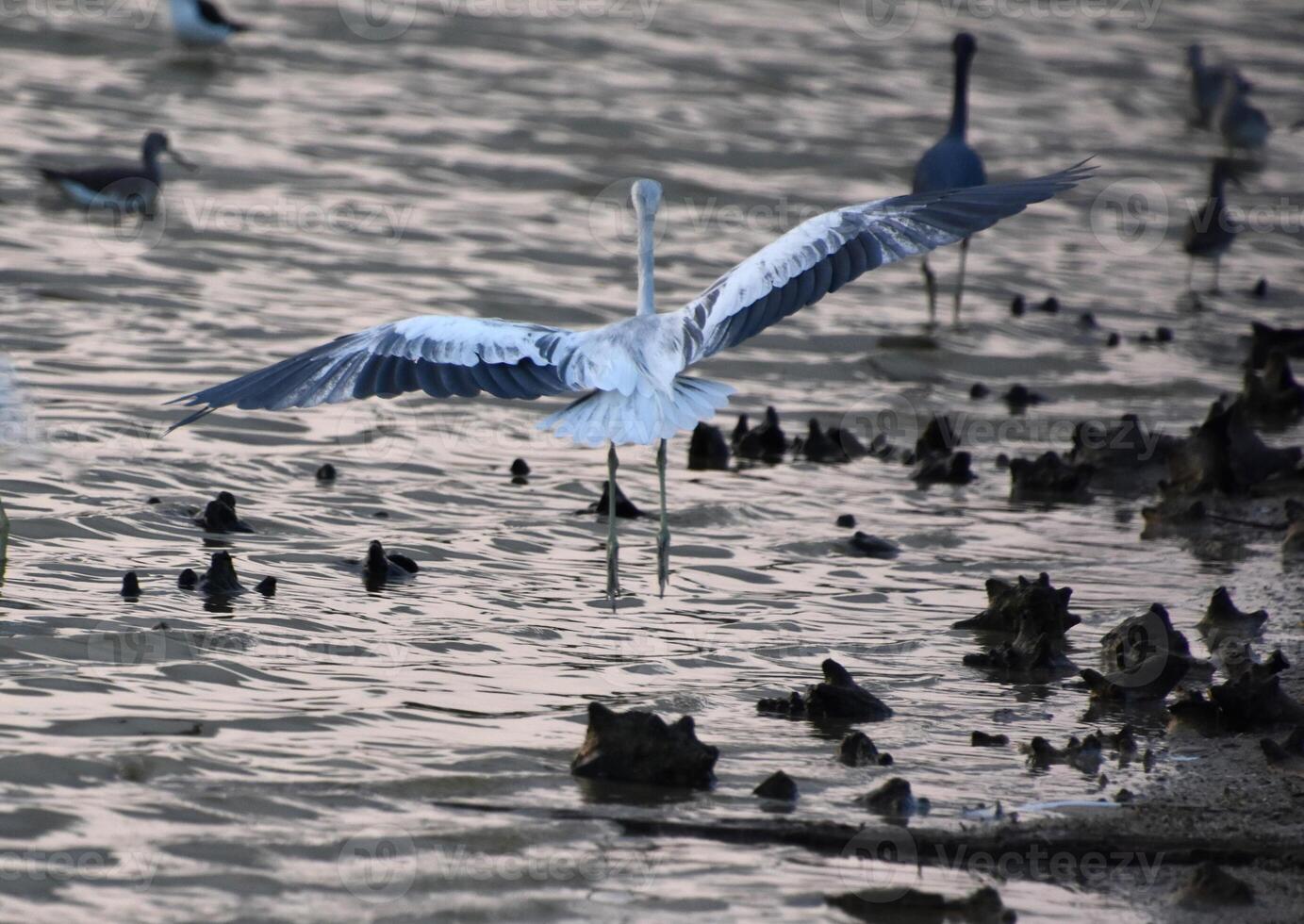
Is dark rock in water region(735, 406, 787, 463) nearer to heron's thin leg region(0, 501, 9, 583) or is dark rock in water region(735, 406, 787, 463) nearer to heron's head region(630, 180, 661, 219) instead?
heron's head region(630, 180, 661, 219)

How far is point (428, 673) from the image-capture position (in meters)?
5.84

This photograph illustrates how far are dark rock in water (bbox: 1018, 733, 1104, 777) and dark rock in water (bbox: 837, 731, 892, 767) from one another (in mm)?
430

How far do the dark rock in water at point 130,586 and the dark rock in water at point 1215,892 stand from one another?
3.61 metres

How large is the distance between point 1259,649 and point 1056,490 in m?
2.37

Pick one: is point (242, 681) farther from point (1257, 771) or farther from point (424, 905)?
point (1257, 771)

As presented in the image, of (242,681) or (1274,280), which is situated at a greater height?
(1274,280)

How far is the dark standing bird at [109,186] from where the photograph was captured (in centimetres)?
1274

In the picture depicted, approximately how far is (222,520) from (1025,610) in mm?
3112

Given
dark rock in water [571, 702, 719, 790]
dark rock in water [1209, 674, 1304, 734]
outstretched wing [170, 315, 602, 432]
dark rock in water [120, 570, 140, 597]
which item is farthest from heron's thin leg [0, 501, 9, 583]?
dark rock in water [1209, 674, 1304, 734]

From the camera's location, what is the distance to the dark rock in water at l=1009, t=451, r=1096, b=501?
8.64 meters

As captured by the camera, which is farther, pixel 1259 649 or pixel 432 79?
pixel 432 79

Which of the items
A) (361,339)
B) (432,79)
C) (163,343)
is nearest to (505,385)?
(361,339)

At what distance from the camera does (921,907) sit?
13.9 ft

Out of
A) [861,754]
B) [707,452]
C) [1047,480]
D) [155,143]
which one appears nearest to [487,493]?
[707,452]
